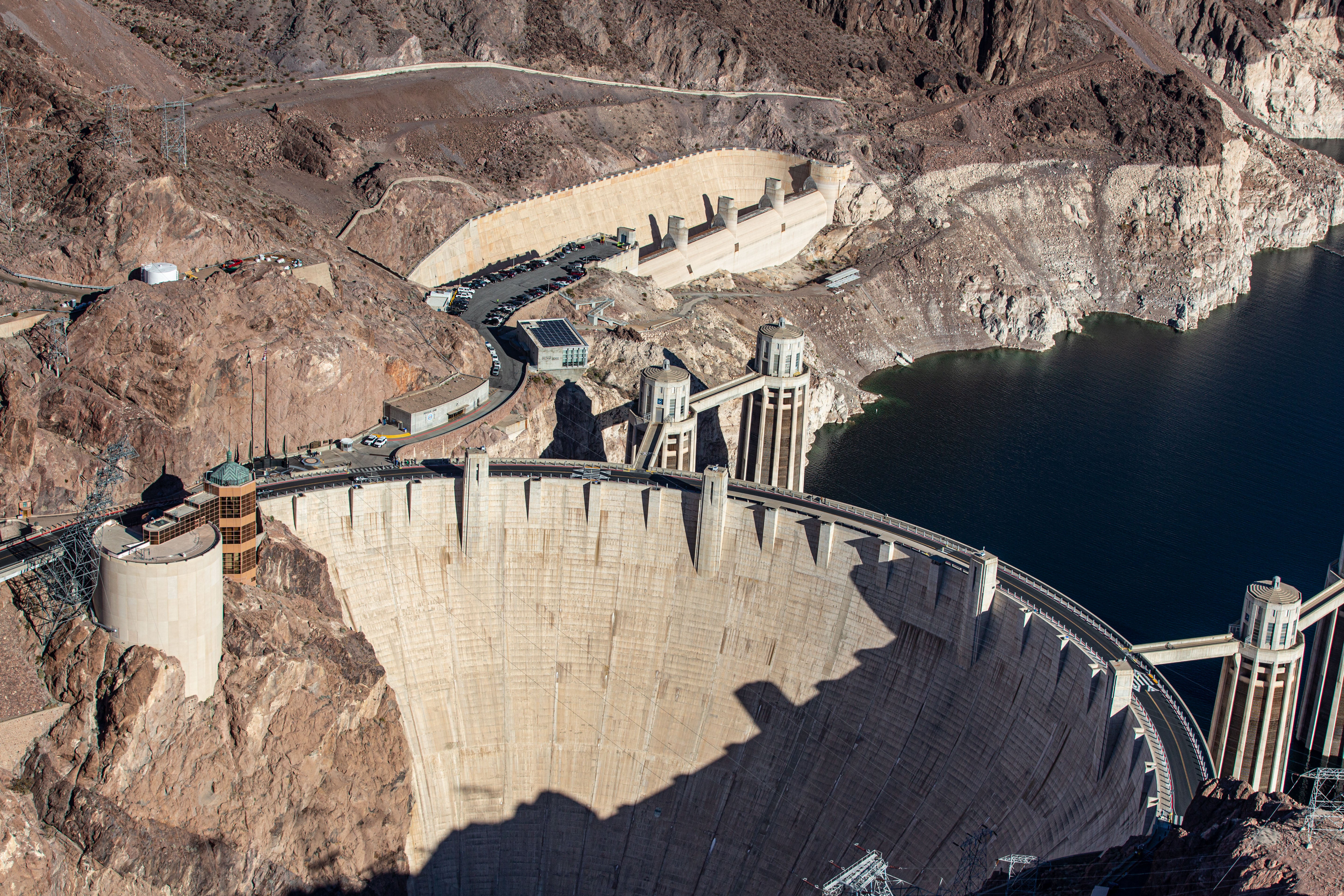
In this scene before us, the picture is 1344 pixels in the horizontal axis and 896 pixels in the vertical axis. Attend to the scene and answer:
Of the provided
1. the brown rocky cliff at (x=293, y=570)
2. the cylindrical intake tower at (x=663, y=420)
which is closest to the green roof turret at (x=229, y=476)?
the brown rocky cliff at (x=293, y=570)

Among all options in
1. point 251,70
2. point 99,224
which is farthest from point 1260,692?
point 251,70

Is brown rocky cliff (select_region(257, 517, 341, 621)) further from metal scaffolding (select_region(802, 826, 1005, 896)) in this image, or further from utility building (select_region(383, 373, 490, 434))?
metal scaffolding (select_region(802, 826, 1005, 896))

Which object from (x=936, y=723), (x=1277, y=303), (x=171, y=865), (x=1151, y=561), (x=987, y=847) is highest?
(x=1277, y=303)

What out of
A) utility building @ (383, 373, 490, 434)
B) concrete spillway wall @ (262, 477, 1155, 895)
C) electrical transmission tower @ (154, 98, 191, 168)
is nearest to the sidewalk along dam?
concrete spillway wall @ (262, 477, 1155, 895)

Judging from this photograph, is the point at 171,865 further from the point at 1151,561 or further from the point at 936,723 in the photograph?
the point at 1151,561

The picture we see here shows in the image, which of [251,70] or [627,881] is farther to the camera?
[251,70]

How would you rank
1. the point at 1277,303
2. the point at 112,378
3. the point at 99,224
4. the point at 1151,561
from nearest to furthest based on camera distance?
1. the point at 112,378
2. the point at 99,224
3. the point at 1151,561
4. the point at 1277,303

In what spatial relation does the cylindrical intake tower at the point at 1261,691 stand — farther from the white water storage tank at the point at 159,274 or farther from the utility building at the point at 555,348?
the white water storage tank at the point at 159,274

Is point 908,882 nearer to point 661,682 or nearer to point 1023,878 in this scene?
point 1023,878
